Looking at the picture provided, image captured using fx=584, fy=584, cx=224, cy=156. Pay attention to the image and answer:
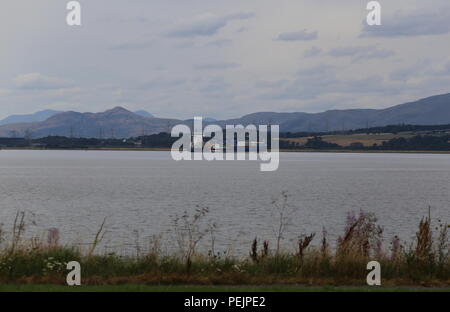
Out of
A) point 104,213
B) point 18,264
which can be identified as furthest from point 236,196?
point 18,264

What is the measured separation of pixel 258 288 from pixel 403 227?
32.6 meters

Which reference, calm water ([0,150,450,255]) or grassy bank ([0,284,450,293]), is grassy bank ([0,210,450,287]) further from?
calm water ([0,150,450,255])

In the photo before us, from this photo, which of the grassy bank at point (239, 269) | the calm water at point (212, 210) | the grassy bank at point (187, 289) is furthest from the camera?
the calm water at point (212, 210)

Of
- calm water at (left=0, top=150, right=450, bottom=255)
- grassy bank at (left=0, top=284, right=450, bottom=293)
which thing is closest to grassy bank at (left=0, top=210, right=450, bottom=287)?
grassy bank at (left=0, top=284, right=450, bottom=293)

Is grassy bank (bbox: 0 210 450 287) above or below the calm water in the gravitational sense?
above

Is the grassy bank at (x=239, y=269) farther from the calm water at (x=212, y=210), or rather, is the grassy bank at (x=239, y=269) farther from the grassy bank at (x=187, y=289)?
the calm water at (x=212, y=210)

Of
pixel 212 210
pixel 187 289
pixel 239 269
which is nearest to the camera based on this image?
pixel 187 289

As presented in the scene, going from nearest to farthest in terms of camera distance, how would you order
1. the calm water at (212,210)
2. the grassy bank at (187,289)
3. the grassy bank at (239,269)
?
the grassy bank at (187,289) < the grassy bank at (239,269) < the calm water at (212,210)

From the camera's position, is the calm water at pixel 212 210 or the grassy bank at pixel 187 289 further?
the calm water at pixel 212 210

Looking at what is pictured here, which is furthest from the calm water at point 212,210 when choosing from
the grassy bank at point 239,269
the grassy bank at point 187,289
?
the grassy bank at point 187,289

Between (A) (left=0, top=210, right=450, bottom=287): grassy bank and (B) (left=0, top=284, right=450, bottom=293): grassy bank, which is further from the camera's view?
(A) (left=0, top=210, right=450, bottom=287): grassy bank

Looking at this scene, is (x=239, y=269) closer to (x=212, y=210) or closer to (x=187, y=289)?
(x=187, y=289)

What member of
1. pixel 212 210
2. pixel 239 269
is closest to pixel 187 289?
pixel 239 269

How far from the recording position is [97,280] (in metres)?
16.1
